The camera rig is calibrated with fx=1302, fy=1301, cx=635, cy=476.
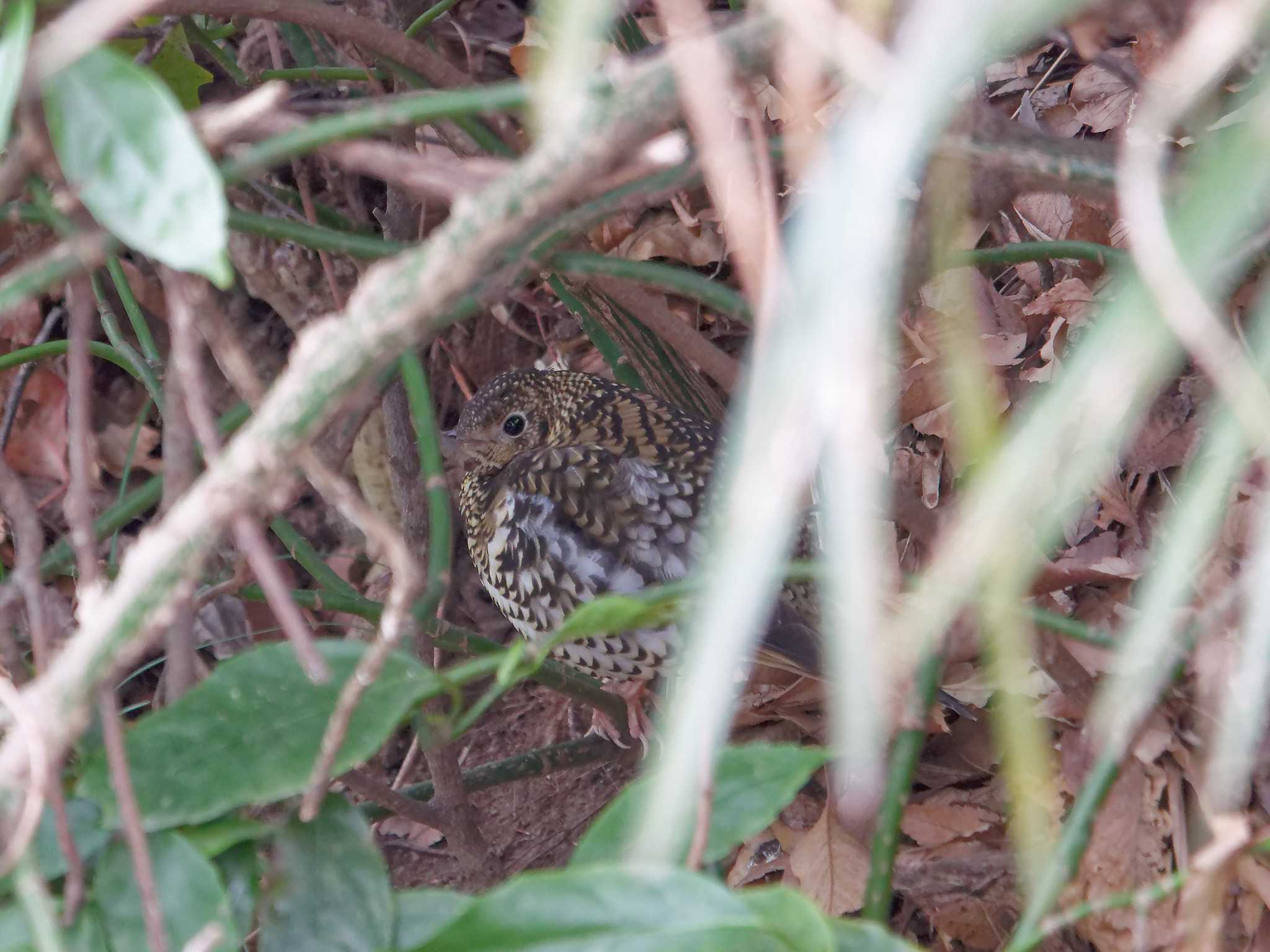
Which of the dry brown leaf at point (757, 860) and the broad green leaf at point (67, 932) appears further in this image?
the dry brown leaf at point (757, 860)

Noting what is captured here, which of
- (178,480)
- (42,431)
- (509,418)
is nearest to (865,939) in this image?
(178,480)

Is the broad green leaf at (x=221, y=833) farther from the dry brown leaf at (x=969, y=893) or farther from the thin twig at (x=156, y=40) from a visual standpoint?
the dry brown leaf at (x=969, y=893)

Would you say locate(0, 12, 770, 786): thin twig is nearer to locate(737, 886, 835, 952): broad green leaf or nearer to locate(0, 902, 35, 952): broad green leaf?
locate(0, 902, 35, 952): broad green leaf

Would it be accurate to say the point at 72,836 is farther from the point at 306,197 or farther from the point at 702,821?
the point at 306,197

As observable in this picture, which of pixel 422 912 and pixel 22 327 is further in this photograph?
pixel 22 327

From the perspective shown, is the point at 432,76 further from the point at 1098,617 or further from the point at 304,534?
the point at 304,534

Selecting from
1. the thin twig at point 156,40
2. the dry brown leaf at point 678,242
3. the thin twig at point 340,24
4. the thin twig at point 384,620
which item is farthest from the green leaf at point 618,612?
the dry brown leaf at point 678,242

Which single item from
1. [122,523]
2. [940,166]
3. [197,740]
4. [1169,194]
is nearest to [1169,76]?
[1169,194]
